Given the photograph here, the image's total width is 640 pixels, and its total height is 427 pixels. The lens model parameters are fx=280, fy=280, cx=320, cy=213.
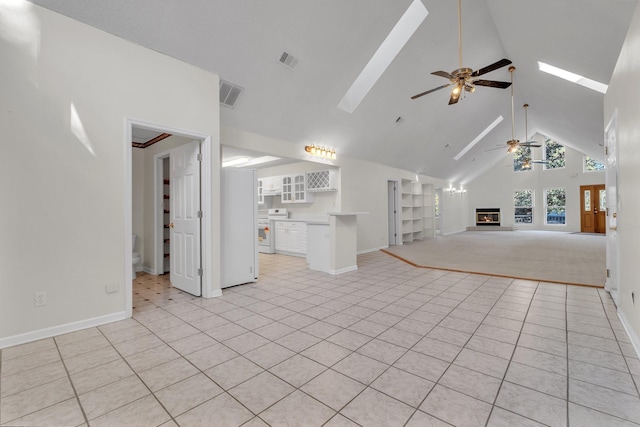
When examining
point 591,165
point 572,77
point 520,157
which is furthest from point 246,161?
point 591,165

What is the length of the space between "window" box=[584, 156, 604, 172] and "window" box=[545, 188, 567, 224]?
1.17 m

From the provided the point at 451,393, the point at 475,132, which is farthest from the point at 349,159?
the point at 451,393

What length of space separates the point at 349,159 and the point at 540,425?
19.8 ft

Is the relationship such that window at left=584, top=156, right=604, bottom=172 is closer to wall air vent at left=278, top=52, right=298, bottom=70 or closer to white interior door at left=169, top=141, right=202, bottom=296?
wall air vent at left=278, top=52, right=298, bottom=70

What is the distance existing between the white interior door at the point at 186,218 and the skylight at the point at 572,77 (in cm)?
609

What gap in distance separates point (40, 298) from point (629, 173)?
5.29m

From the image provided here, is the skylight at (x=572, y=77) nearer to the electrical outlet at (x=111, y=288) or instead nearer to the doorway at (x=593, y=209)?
the electrical outlet at (x=111, y=288)

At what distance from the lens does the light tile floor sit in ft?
5.04

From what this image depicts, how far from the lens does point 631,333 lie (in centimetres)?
238

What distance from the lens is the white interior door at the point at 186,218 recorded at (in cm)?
370

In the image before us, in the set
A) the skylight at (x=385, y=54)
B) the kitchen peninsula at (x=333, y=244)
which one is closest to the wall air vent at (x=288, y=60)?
the skylight at (x=385, y=54)

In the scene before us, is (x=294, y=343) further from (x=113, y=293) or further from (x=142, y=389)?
(x=113, y=293)

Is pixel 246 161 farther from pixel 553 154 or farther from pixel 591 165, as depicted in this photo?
pixel 591 165

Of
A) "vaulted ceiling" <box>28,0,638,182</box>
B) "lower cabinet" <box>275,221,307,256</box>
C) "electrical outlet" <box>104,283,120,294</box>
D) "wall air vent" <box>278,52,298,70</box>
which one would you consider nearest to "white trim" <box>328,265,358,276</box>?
"lower cabinet" <box>275,221,307,256</box>
